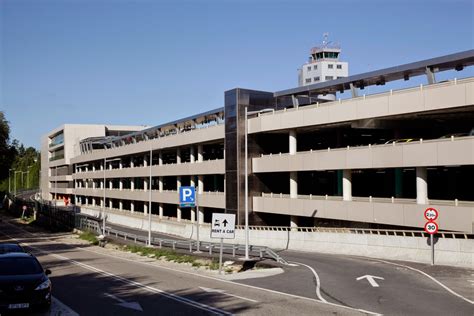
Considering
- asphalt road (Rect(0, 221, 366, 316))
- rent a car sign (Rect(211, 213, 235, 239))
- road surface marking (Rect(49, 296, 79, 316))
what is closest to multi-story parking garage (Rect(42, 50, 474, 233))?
rent a car sign (Rect(211, 213, 235, 239))

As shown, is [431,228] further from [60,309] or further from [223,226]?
[60,309]

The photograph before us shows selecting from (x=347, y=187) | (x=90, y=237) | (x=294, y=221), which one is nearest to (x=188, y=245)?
(x=294, y=221)

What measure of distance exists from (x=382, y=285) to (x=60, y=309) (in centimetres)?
1156

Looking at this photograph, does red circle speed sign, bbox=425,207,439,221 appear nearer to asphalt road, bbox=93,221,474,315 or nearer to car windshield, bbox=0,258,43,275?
asphalt road, bbox=93,221,474,315

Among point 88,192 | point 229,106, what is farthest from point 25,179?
point 229,106

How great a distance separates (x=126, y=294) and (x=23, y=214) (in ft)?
275

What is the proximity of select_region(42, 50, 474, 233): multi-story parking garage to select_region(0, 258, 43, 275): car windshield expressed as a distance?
18125mm

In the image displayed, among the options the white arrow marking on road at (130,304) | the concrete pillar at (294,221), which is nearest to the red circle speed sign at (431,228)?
the white arrow marking on road at (130,304)

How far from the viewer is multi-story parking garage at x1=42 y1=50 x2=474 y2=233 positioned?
111 feet

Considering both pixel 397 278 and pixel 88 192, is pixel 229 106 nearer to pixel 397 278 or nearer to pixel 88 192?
pixel 397 278

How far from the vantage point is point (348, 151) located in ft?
132

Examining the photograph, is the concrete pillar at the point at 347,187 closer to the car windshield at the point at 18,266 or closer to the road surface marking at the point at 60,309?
the road surface marking at the point at 60,309

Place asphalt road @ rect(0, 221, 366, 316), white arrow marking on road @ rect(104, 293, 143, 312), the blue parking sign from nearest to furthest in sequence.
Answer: asphalt road @ rect(0, 221, 366, 316), white arrow marking on road @ rect(104, 293, 143, 312), the blue parking sign

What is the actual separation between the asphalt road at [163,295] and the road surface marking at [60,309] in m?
0.24
